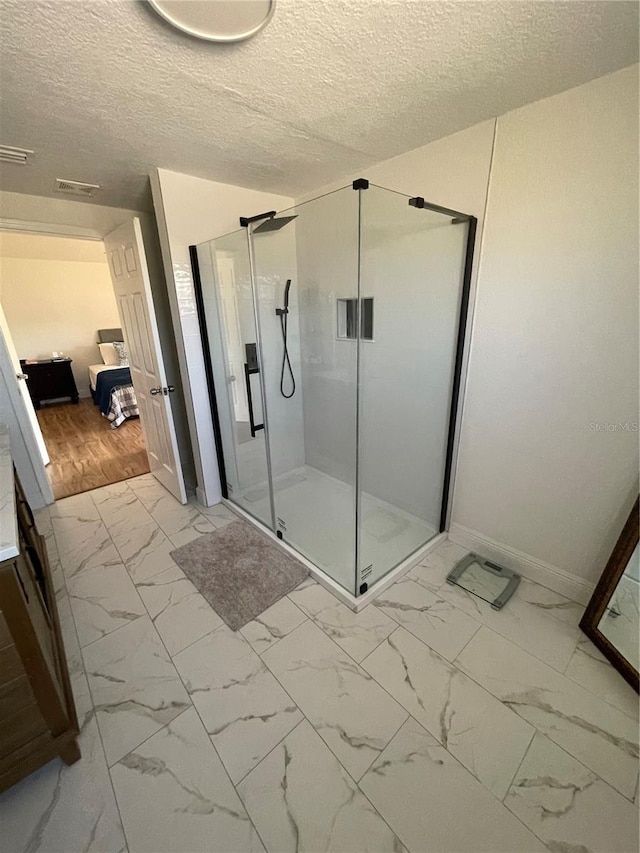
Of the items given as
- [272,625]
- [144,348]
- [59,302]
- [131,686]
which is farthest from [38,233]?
[59,302]

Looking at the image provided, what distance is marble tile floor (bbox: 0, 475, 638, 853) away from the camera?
1.05 m

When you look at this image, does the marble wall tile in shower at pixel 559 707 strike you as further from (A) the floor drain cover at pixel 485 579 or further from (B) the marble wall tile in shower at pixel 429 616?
(A) the floor drain cover at pixel 485 579

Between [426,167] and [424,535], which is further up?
[426,167]

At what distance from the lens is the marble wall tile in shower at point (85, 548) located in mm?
2164

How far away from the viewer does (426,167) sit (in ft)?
6.13

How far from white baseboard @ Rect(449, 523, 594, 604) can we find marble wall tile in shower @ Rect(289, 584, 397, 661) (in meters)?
0.79

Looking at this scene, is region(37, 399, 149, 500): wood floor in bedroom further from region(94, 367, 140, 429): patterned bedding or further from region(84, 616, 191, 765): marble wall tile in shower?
region(84, 616, 191, 765): marble wall tile in shower

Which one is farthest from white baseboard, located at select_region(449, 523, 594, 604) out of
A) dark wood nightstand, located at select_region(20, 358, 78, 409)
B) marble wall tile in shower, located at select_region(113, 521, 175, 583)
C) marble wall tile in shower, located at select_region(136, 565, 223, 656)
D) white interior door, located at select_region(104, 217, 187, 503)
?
dark wood nightstand, located at select_region(20, 358, 78, 409)

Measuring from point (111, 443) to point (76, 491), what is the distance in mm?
1202

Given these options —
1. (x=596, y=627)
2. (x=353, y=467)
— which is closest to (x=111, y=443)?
(x=353, y=467)

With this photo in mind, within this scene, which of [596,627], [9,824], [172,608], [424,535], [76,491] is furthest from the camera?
[76,491]

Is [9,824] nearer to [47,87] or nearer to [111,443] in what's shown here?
[47,87]

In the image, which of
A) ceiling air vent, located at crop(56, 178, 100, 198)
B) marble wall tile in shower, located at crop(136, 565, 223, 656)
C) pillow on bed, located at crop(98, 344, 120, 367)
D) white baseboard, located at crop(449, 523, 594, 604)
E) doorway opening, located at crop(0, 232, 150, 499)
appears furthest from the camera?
pillow on bed, located at crop(98, 344, 120, 367)

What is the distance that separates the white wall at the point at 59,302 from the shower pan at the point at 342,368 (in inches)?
149
